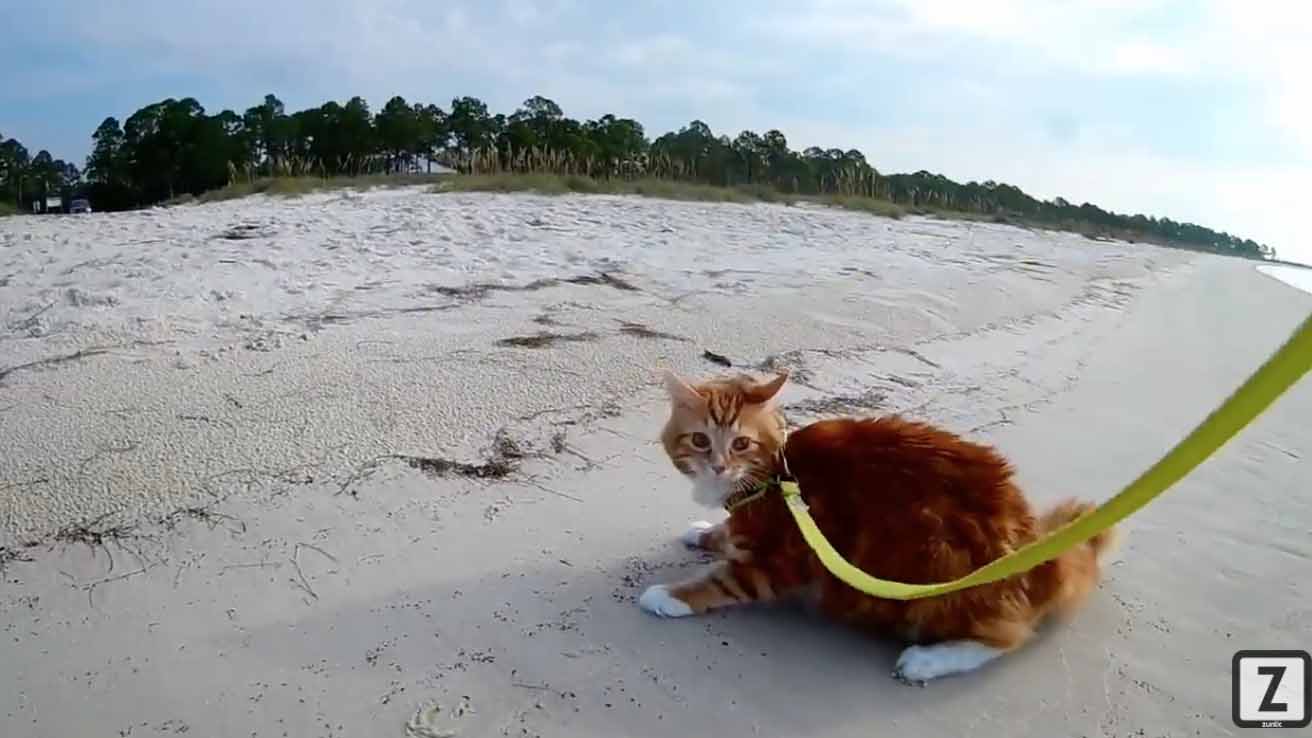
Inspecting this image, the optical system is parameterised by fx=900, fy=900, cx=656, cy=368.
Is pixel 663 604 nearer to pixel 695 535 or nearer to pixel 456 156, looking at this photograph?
pixel 695 535

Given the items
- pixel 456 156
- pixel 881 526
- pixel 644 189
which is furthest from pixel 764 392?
pixel 456 156

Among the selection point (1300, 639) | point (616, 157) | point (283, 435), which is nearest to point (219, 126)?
point (616, 157)

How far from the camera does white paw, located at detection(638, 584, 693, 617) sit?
6.70 ft

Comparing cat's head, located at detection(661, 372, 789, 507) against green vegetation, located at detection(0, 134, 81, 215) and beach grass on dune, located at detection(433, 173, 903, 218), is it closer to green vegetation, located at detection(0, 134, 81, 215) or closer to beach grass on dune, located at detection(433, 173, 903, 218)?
beach grass on dune, located at detection(433, 173, 903, 218)

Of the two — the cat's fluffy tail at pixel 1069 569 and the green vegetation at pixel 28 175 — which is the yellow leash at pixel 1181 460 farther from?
the green vegetation at pixel 28 175

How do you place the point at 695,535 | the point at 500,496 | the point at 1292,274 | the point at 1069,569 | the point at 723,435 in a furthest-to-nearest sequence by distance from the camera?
the point at 1292,274
the point at 500,496
the point at 695,535
the point at 723,435
the point at 1069,569

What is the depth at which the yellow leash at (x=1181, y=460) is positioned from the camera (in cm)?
97

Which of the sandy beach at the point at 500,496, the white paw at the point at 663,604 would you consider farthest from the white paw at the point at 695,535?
the white paw at the point at 663,604

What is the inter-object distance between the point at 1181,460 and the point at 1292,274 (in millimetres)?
11966

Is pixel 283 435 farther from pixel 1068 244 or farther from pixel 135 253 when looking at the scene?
pixel 1068 244

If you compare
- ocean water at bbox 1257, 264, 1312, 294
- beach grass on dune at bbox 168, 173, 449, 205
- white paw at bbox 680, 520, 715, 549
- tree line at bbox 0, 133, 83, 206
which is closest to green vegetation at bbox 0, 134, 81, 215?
tree line at bbox 0, 133, 83, 206

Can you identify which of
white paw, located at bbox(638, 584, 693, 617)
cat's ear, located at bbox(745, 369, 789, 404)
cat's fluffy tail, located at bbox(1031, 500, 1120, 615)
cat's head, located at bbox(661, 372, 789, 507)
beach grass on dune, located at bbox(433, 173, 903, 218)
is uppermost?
beach grass on dune, located at bbox(433, 173, 903, 218)

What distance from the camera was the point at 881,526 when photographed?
6.31ft

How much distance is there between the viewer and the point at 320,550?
227 centimetres
